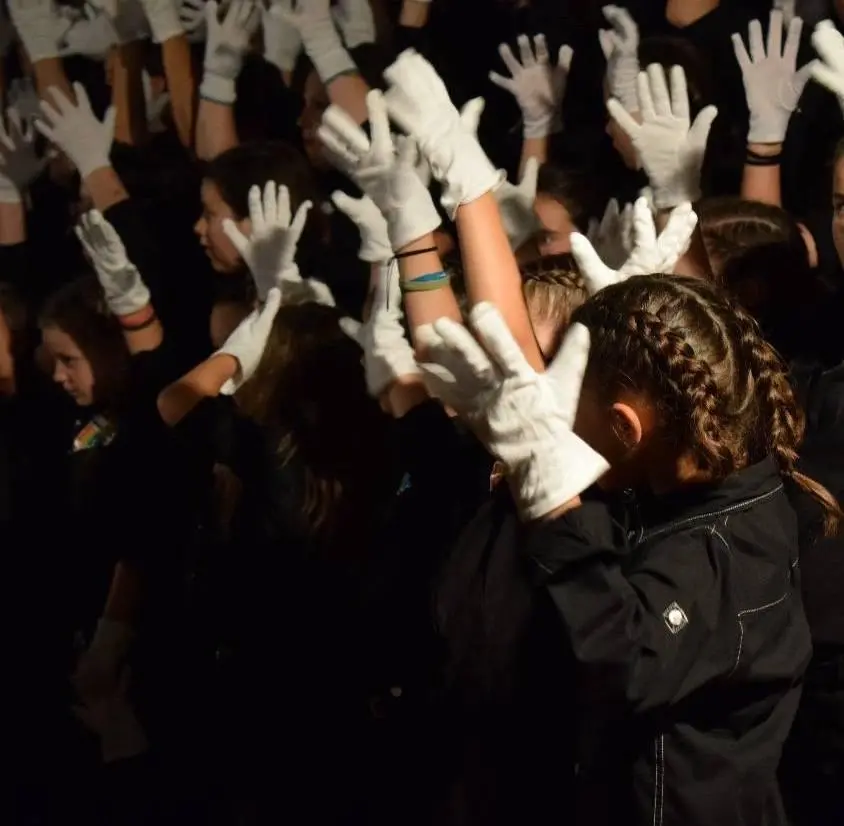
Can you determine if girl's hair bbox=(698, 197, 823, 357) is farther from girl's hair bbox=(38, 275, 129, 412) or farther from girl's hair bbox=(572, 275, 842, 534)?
girl's hair bbox=(38, 275, 129, 412)

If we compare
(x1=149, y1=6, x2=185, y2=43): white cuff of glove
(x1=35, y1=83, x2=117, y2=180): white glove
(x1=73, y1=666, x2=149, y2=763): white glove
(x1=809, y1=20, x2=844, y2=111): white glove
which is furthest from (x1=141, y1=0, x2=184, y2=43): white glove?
(x1=809, y1=20, x2=844, y2=111): white glove

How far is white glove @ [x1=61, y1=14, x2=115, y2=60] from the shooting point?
8.22 feet

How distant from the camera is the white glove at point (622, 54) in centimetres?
173

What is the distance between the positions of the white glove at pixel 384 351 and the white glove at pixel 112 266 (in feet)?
1.70

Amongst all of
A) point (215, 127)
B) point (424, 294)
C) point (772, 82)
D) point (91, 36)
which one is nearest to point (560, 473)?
point (424, 294)

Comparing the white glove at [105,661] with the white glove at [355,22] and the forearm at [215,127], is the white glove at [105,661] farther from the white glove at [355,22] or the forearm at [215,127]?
the white glove at [355,22]

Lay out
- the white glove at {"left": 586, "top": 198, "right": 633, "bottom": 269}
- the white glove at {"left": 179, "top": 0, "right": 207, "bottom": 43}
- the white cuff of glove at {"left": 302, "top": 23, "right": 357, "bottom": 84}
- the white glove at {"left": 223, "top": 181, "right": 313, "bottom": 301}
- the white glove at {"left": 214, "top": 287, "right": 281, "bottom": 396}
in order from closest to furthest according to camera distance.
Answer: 1. the white glove at {"left": 586, "top": 198, "right": 633, "bottom": 269}
2. the white glove at {"left": 214, "top": 287, "right": 281, "bottom": 396}
3. the white glove at {"left": 223, "top": 181, "right": 313, "bottom": 301}
4. the white cuff of glove at {"left": 302, "top": 23, "right": 357, "bottom": 84}
5. the white glove at {"left": 179, "top": 0, "right": 207, "bottom": 43}

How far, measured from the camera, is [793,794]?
1069 mm

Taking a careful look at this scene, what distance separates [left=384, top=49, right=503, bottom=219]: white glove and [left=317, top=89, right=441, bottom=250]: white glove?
0.05 m

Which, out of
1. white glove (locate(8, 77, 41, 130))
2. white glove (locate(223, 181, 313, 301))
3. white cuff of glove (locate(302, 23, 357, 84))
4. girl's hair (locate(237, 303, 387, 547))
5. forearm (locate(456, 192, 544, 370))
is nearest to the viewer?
forearm (locate(456, 192, 544, 370))

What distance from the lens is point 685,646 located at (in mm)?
741

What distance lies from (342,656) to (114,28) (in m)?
1.93

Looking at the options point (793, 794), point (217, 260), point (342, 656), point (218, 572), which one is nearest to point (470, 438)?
point (342, 656)

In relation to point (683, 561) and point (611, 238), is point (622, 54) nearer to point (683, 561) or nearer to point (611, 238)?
point (611, 238)
